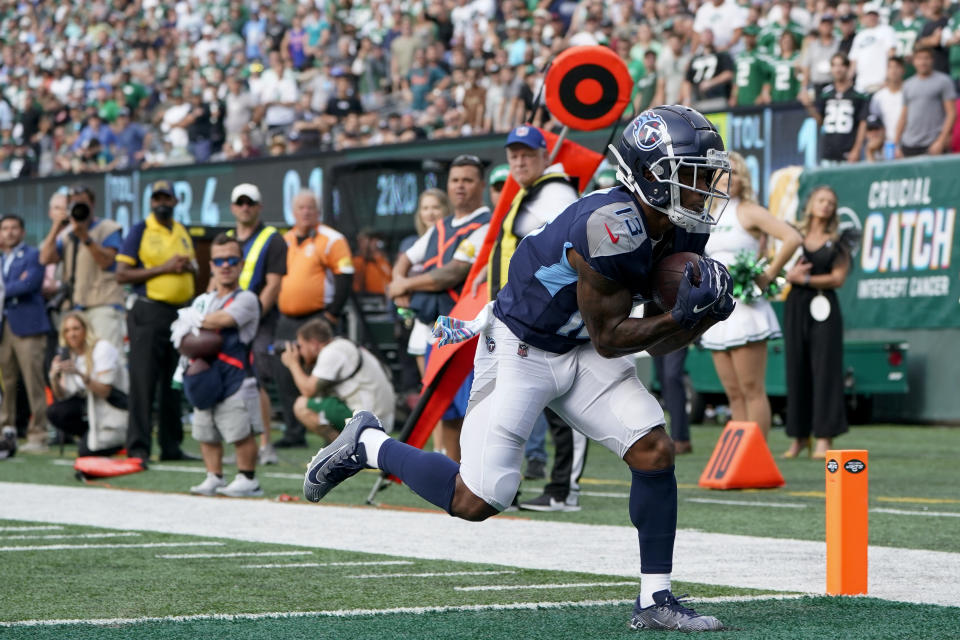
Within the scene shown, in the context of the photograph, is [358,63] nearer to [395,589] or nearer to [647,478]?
[395,589]

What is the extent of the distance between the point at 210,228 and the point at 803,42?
22.7 feet

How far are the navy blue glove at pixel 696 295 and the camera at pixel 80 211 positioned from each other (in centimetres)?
931

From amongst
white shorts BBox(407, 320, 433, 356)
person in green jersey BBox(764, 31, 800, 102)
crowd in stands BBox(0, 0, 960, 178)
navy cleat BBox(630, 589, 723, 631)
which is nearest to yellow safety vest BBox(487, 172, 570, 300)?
white shorts BBox(407, 320, 433, 356)

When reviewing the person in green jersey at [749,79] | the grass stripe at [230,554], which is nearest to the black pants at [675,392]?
the grass stripe at [230,554]

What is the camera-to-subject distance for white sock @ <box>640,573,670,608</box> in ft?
16.9

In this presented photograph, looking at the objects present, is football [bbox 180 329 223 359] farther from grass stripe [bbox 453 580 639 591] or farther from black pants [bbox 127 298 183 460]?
grass stripe [bbox 453 580 639 591]

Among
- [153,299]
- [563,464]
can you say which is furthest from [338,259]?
[563,464]

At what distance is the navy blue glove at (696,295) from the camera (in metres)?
4.83

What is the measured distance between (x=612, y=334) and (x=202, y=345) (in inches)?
209

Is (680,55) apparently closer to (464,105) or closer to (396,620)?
(464,105)

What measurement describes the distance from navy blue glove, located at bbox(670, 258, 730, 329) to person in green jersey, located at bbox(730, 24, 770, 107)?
13.4 meters

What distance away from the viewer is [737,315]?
36.4 ft

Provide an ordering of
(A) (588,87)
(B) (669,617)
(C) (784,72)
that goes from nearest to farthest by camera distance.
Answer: (B) (669,617), (A) (588,87), (C) (784,72)

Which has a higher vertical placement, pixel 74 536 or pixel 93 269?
pixel 93 269
